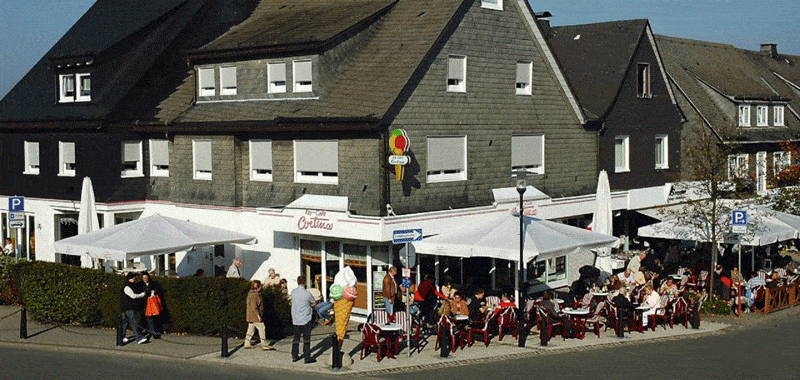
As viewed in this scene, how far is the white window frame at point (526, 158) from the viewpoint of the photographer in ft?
94.6

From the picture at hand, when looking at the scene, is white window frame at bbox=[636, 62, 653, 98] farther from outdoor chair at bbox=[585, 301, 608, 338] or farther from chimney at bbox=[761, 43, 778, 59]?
chimney at bbox=[761, 43, 778, 59]

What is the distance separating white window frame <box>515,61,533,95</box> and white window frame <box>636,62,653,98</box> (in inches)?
271

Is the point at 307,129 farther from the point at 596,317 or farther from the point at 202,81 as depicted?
the point at 596,317

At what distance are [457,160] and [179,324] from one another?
880 cm

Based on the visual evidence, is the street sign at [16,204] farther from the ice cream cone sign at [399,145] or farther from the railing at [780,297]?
the railing at [780,297]

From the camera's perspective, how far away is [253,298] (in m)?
20.6

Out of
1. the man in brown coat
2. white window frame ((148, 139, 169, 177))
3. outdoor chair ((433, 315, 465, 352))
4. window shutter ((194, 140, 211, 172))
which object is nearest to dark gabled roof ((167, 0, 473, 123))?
window shutter ((194, 140, 211, 172))

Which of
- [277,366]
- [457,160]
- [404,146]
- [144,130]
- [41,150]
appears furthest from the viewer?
[41,150]

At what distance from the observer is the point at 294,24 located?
29.2 m

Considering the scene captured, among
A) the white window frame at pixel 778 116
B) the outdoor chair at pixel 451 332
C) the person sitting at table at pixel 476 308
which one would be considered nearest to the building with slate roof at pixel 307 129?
the person sitting at table at pixel 476 308

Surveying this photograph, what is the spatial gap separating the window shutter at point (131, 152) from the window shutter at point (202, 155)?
263cm

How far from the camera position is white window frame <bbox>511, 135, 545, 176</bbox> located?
1135 inches

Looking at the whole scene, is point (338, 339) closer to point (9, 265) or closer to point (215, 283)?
point (215, 283)

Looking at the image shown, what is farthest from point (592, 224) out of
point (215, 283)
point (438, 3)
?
point (215, 283)
